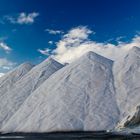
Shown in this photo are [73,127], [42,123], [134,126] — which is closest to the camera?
[134,126]

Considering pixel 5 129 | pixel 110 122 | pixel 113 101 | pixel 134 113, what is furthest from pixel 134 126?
pixel 5 129

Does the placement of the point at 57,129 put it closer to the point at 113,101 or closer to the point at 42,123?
the point at 42,123

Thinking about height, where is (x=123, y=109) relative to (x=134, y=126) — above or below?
above

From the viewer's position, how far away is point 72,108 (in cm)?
19762

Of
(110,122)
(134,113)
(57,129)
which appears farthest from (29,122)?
(134,113)

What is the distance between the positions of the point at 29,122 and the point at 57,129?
19978mm

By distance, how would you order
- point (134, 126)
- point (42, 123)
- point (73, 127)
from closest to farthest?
1. point (134, 126)
2. point (73, 127)
3. point (42, 123)

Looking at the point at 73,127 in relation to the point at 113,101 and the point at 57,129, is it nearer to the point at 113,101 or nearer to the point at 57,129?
the point at 57,129

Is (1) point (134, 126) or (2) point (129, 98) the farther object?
(2) point (129, 98)

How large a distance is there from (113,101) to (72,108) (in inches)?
745

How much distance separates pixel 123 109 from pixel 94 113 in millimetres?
12814

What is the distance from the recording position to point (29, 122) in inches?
7781

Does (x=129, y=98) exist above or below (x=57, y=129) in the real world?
above

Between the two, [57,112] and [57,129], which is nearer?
[57,129]
